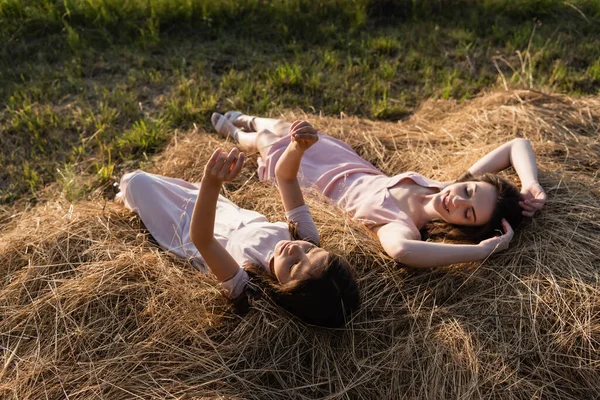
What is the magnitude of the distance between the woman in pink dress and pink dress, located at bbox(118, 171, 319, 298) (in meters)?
0.50

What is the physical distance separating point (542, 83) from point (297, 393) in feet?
13.7

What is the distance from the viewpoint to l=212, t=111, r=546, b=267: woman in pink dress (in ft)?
10.0

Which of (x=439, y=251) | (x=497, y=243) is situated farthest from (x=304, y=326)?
(x=497, y=243)

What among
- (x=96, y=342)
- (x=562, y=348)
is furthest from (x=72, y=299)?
(x=562, y=348)

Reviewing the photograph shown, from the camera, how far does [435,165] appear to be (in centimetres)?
413

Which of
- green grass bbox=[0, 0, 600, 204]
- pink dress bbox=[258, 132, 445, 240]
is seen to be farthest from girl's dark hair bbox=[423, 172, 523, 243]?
green grass bbox=[0, 0, 600, 204]

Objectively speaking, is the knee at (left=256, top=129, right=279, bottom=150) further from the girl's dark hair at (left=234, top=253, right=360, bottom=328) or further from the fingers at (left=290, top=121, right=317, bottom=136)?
the girl's dark hair at (left=234, top=253, right=360, bottom=328)

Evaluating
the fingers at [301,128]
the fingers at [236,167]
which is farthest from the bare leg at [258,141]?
the fingers at [236,167]

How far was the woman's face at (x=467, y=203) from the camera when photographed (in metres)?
→ 3.16

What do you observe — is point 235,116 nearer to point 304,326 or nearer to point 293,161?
point 293,161

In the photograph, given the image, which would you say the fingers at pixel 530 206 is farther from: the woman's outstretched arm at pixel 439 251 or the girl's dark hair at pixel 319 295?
the girl's dark hair at pixel 319 295

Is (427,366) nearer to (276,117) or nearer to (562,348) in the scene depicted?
(562,348)

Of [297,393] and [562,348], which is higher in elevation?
[562,348]

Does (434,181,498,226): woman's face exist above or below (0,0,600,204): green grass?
above
